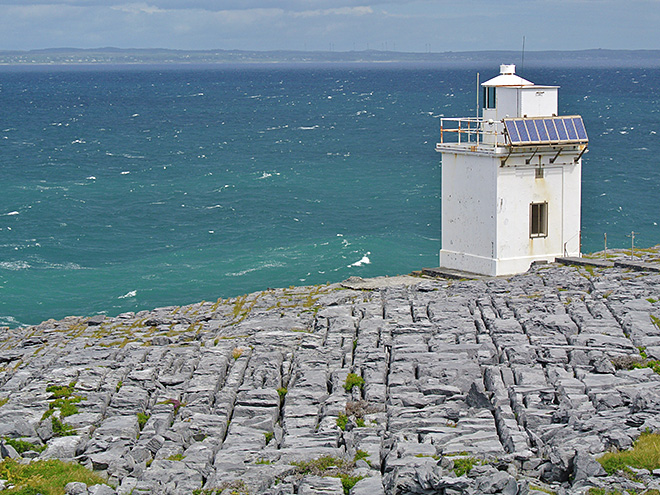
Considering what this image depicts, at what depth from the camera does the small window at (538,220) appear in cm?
3312

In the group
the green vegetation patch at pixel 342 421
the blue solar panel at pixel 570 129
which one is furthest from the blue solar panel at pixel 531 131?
the green vegetation patch at pixel 342 421

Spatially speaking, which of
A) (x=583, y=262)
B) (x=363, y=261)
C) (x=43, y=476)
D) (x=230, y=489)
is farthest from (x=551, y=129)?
(x=43, y=476)

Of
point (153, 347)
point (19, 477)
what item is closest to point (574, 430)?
point (19, 477)

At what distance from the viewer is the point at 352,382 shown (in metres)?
19.6

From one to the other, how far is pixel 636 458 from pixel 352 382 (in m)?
6.91

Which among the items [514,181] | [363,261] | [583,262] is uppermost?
[514,181]

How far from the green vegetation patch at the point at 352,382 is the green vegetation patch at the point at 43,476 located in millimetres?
5643

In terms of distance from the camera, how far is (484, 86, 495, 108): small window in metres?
33.6

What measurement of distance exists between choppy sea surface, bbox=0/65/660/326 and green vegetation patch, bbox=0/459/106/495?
28153 millimetres

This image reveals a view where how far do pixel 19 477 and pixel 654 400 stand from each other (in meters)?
10.8

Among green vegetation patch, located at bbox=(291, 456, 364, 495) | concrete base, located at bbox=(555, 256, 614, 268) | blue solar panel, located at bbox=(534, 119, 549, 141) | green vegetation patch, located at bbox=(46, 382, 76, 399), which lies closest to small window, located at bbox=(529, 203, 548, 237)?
concrete base, located at bbox=(555, 256, 614, 268)

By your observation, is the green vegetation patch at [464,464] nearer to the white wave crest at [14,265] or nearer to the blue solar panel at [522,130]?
the blue solar panel at [522,130]

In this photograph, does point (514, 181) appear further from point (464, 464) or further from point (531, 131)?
point (464, 464)

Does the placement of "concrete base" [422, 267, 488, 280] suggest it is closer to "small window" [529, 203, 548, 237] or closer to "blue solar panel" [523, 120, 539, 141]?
"small window" [529, 203, 548, 237]
